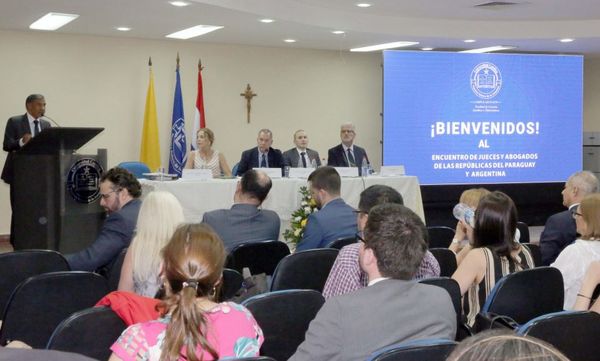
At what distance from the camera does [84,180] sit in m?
6.22

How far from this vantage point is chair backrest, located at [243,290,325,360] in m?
2.98

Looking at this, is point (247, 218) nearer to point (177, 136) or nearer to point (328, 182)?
point (328, 182)

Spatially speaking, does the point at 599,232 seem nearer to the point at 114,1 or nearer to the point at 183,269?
the point at 183,269

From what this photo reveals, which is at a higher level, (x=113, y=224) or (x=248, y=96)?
(x=248, y=96)

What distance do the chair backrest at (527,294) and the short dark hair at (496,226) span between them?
0.88 ft

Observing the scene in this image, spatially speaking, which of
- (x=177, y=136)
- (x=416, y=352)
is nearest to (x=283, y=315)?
(x=416, y=352)

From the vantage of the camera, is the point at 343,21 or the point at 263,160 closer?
the point at 263,160

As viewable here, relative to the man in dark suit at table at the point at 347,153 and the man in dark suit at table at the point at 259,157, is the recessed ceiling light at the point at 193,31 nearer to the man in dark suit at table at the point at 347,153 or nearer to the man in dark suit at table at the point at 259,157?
the man in dark suit at table at the point at 259,157

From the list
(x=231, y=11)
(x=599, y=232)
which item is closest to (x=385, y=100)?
(x=231, y=11)

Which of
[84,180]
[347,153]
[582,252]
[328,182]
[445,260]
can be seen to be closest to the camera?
[582,252]

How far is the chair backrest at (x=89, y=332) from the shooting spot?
264 cm

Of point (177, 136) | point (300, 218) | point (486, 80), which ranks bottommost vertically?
point (300, 218)

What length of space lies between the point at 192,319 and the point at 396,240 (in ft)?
2.47

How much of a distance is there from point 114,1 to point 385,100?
16.0ft
